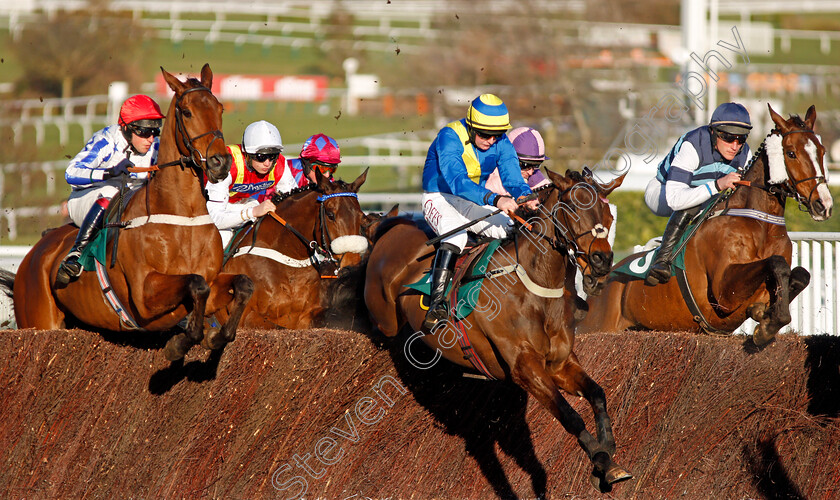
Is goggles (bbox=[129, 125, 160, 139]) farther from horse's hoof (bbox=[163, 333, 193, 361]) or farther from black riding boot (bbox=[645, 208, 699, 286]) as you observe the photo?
black riding boot (bbox=[645, 208, 699, 286])

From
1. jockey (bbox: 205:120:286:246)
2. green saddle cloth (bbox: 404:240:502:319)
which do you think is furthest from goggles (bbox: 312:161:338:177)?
green saddle cloth (bbox: 404:240:502:319)

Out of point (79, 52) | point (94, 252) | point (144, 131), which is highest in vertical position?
point (144, 131)

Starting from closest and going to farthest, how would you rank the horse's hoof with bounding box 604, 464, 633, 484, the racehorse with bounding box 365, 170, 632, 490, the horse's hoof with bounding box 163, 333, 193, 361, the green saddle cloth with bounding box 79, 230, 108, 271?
the horse's hoof with bounding box 604, 464, 633, 484, the racehorse with bounding box 365, 170, 632, 490, the horse's hoof with bounding box 163, 333, 193, 361, the green saddle cloth with bounding box 79, 230, 108, 271

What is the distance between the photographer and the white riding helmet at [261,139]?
23.0 feet

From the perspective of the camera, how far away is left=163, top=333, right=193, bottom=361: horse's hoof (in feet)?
15.9

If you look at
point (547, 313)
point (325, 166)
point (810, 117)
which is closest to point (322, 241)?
point (325, 166)

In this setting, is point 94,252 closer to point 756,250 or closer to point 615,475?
point 615,475

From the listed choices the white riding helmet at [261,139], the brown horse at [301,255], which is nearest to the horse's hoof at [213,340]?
the brown horse at [301,255]

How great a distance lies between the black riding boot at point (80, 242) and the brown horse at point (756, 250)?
379 cm

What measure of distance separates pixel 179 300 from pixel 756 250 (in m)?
3.64

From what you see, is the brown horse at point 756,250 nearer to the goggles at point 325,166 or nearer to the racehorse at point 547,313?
the racehorse at point 547,313

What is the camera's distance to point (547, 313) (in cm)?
497

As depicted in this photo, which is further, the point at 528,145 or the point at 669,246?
the point at 528,145

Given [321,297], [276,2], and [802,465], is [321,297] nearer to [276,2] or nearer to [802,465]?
[802,465]
